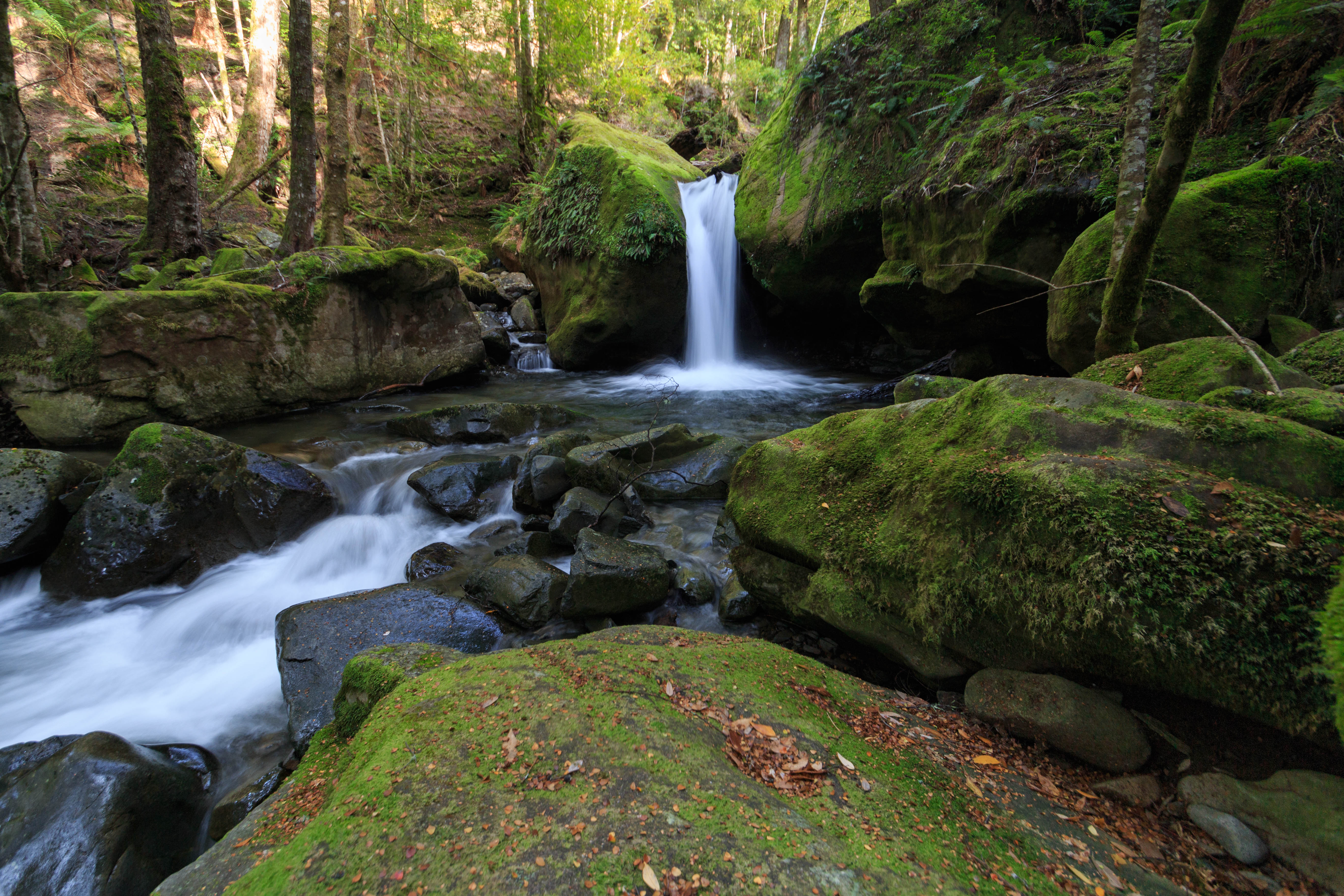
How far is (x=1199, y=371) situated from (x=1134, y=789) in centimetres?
262

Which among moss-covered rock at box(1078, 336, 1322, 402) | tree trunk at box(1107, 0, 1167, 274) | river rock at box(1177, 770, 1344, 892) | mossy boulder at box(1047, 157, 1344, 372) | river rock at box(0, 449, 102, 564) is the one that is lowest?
river rock at box(1177, 770, 1344, 892)

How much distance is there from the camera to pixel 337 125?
9.41 metres

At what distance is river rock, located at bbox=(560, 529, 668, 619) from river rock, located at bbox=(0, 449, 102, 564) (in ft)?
14.1

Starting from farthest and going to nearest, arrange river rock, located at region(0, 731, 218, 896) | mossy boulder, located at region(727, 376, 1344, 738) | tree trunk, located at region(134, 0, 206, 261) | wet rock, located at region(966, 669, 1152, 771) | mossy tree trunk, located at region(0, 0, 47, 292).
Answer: tree trunk, located at region(134, 0, 206, 261) < mossy tree trunk, located at region(0, 0, 47, 292) < river rock, located at region(0, 731, 218, 896) < wet rock, located at region(966, 669, 1152, 771) < mossy boulder, located at region(727, 376, 1344, 738)

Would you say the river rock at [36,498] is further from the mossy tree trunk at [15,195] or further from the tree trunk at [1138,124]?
the tree trunk at [1138,124]

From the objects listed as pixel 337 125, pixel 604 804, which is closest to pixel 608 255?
pixel 337 125

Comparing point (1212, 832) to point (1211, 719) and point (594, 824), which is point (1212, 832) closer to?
point (1211, 719)

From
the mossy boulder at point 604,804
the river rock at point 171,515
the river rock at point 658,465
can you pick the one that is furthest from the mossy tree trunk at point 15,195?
the mossy boulder at point 604,804

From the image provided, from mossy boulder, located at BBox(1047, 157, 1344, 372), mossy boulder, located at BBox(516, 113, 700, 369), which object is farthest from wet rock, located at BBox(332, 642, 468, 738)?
mossy boulder, located at BBox(516, 113, 700, 369)

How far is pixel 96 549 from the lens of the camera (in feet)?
14.5

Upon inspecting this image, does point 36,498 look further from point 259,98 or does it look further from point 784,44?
point 784,44

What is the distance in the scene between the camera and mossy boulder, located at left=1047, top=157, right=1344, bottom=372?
4.30 meters

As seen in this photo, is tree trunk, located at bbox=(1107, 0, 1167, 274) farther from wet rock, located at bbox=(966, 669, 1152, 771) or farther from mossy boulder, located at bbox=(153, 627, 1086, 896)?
mossy boulder, located at bbox=(153, 627, 1086, 896)

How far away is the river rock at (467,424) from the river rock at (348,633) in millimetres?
3405
